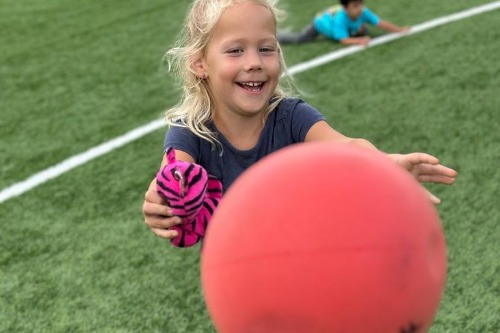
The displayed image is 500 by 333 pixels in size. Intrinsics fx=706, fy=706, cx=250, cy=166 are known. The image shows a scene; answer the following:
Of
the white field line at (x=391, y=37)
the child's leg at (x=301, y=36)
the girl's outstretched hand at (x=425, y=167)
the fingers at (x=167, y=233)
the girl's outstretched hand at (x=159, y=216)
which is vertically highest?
the girl's outstretched hand at (x=425, y=167)

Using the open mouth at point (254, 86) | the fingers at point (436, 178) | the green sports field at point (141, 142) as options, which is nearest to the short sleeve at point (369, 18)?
the green sports field at point (141, 142)

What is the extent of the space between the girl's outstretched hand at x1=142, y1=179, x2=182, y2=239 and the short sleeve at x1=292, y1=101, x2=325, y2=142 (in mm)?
733

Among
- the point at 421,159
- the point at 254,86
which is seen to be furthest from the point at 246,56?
the point at 421,159

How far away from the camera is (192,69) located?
10.3ft

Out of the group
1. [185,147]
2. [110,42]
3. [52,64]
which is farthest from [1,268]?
[110,42]

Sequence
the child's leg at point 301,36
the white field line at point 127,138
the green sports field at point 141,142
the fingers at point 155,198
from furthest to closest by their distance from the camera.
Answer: the child's leg at point 301,36 < the white field line at point 127,138 < the green sports field at point 141,142 < the fingers at point 155,198

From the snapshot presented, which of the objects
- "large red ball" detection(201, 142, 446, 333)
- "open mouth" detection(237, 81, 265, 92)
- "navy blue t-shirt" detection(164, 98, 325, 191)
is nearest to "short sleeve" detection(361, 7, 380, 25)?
"navy blue t-shirt" detection(164, 98, 325, 191)

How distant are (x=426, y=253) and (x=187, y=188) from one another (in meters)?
1.03

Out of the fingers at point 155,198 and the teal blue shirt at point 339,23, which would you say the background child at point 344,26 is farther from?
the fingers at point 155,198

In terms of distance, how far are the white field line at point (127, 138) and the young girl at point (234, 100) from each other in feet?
3.34

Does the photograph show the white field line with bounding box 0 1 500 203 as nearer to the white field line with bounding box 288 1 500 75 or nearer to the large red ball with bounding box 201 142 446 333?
the white field line with bounding box 288 1 500 75

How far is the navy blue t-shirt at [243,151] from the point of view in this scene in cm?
298

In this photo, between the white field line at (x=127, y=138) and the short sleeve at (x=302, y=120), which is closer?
the short sleeve at (x=302, y=120)

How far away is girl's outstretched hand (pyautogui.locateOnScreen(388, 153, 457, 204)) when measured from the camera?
248 centimetres
